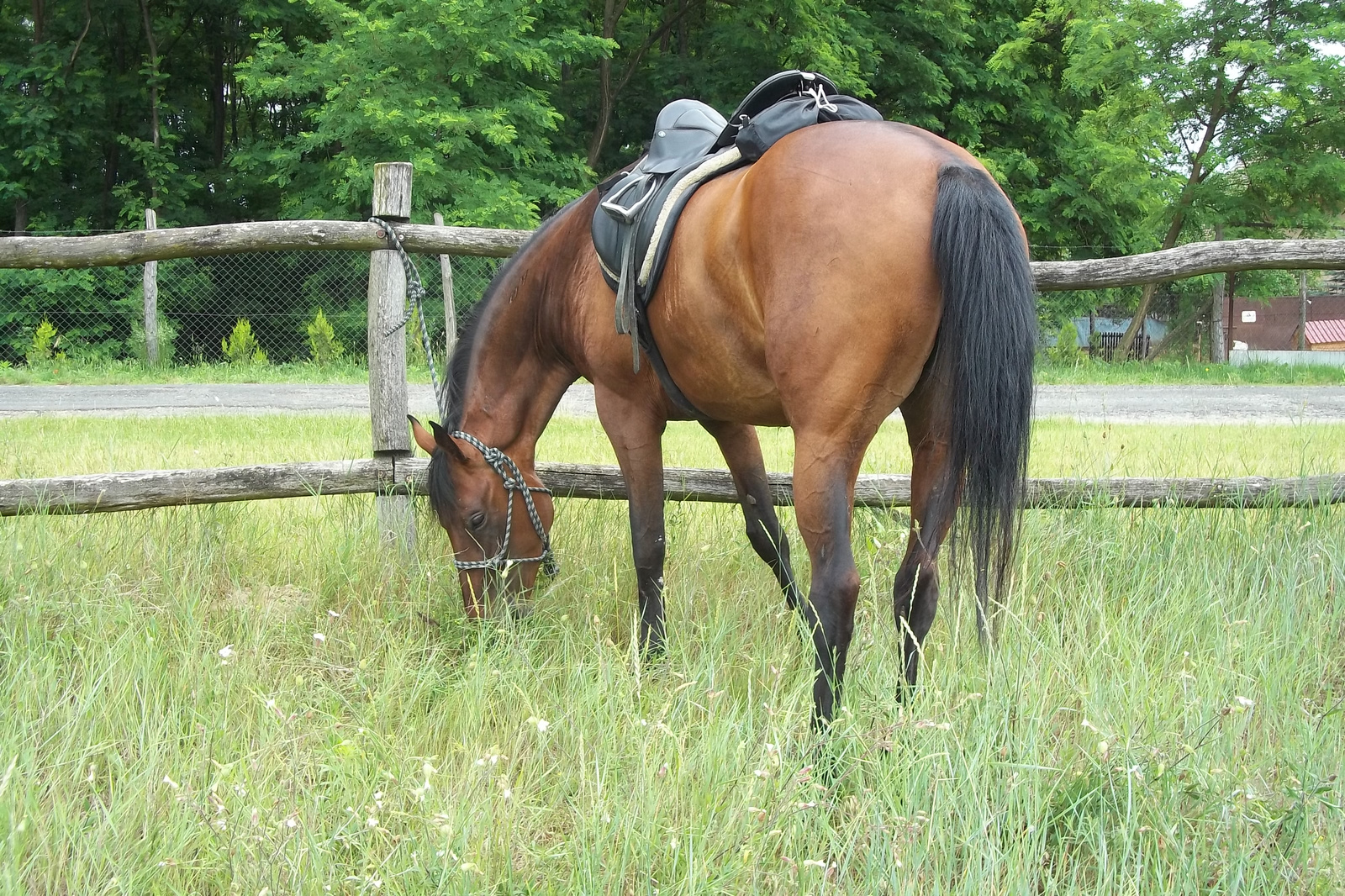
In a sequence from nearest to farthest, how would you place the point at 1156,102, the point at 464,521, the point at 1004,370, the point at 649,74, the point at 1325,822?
the point at 1325,822 → the point at 1004,370 → the point at 464,521 → the point at 1156,102 → the point at 649,74

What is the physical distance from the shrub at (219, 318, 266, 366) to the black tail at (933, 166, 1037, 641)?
1540 centimetres

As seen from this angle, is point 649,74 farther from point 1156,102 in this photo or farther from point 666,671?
point 666,671

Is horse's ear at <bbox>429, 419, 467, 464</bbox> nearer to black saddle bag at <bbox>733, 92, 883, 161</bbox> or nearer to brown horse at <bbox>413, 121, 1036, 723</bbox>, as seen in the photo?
brown horse at <bbox>413, 121, 1036, 723</bbox>

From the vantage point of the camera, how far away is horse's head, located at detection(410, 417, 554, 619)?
3.73 meters

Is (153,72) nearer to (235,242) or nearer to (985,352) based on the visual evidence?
(235,242)

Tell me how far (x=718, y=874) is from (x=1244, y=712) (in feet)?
4.52

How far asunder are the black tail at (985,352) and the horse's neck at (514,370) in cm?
173

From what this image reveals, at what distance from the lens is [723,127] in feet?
10.9

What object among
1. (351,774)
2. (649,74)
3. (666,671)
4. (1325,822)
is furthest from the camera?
(649,74)

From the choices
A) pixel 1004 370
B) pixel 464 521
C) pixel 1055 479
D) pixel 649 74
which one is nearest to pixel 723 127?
pixel 1004 370

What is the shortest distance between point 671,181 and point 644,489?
103cm

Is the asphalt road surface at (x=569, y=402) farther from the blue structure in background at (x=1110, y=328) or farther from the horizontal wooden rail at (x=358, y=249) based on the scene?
the blue structure in background at (x=1110, y=328)

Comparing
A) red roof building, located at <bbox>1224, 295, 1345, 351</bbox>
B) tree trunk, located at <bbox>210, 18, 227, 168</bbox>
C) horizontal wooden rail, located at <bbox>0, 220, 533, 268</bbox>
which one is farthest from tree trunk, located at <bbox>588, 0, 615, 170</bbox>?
horizontal wooden rail, located at <bbox>0, 220, 533, 268</bbox>

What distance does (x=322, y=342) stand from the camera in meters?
16.4
